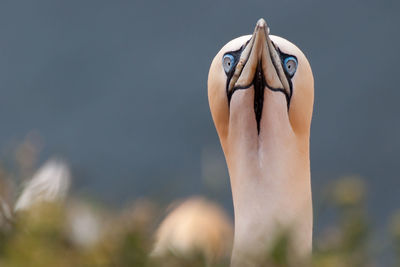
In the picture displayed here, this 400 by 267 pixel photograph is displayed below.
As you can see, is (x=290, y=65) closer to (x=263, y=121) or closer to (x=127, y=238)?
(x=263, y=121)

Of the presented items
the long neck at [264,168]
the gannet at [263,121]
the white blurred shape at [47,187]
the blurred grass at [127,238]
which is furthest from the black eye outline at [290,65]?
the blurred grass at [127,238]

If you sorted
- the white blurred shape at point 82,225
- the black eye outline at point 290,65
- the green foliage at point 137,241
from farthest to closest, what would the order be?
the black eye outline at point 290,65 → the white blurred shape at point 82,225 → the green foliage at point 137,241

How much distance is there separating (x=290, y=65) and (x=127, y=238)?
1.96m

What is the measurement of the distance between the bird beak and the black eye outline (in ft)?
0.17

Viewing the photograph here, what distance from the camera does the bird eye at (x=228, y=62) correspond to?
2.69m

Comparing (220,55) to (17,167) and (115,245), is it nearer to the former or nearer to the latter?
(17,167)

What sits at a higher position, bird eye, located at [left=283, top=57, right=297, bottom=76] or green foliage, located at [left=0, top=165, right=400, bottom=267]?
bird eye, located at [left=283, top=57, right=297, bottom=76]

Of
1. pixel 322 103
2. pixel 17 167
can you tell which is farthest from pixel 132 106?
pixel 17 167

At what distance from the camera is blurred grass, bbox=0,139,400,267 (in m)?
0.81

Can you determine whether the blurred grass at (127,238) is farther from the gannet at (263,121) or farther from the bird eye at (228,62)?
the bird eye at (228,62)

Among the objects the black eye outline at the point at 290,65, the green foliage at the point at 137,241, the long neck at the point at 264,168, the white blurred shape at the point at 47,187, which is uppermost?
the black eye outline at the point at 290,65

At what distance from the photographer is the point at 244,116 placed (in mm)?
2611

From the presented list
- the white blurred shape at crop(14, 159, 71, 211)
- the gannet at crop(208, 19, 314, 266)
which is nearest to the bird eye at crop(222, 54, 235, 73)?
the gannet at crop(208, 19, 314, 266)

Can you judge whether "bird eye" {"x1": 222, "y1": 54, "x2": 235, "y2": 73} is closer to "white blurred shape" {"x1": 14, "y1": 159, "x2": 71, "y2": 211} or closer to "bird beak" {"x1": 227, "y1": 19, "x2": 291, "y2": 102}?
"bird beak" {"x1": 227, "y1": 19, "x2": 291, "y2": 102}
